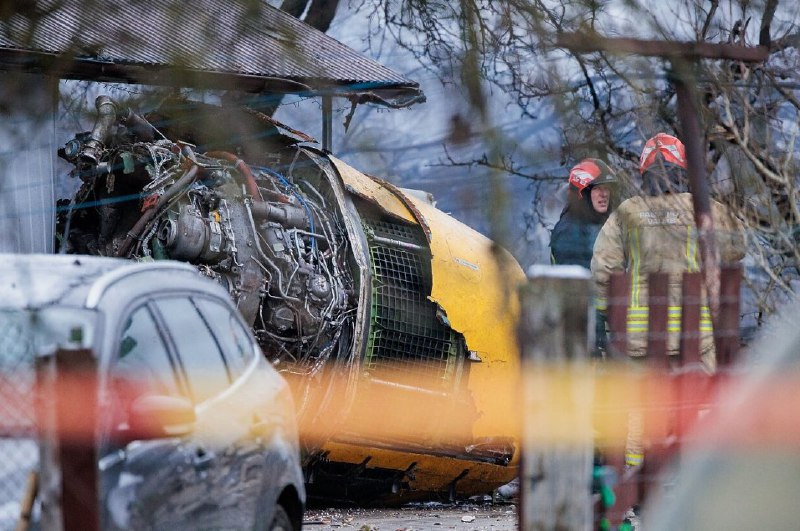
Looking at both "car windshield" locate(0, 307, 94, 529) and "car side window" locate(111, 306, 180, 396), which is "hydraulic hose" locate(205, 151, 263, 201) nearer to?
"car side window" locate(111, 306, 180, 396)

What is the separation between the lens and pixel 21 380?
475cm

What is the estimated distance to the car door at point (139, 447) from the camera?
15.2 ft

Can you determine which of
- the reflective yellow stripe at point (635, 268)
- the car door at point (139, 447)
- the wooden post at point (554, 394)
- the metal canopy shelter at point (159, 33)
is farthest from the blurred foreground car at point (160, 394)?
the reflective yellow stripe at point (635, 268)

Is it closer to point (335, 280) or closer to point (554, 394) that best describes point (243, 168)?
point (335, 280)

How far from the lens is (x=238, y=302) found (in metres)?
8.99

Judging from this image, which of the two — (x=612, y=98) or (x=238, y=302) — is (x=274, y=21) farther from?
(x=238, y=302)

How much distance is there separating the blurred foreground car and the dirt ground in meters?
3.09

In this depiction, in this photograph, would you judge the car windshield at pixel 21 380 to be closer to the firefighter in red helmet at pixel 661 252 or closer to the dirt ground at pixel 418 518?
the firefighter in red helmet at pixel 661 252

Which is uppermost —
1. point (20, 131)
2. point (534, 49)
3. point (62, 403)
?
point (534, 49)

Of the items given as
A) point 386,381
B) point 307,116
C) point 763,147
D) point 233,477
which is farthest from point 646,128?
point 307,116

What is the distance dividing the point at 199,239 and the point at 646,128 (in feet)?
13.9

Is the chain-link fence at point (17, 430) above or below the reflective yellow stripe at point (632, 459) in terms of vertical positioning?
above

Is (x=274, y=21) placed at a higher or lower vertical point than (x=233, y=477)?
higher

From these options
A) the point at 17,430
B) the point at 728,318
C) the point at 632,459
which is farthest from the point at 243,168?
the point at 17,430
